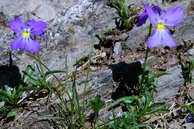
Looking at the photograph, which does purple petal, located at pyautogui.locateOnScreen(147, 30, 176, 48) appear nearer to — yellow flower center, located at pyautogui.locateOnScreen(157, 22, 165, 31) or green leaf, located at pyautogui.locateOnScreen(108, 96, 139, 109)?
yellow flower center, located at pyautogui.locateOnScreen(157, 22, 165, 31)

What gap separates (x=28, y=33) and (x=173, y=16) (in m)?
1.62

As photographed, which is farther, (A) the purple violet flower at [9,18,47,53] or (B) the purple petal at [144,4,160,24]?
(A) the purple violet flower at [9,18,47,53]

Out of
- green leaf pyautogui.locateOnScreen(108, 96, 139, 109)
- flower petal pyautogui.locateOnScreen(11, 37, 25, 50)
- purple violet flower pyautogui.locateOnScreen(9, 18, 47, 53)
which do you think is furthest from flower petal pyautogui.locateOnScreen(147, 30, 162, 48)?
flower petal pyautogui.locateOnScreen(11, 37, 25, 50)

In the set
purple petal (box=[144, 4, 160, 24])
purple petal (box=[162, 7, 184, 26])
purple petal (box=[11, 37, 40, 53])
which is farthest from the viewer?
purple petal (box=[11, 37, 40, 53])

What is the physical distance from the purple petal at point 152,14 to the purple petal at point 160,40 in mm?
133

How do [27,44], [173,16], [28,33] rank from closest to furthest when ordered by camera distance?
[173,16] → [27,44] → [28,33]

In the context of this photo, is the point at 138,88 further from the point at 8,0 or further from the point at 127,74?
the point at 8,0

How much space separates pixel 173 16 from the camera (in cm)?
398

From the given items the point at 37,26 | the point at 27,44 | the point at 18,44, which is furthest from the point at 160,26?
the point at 18,44

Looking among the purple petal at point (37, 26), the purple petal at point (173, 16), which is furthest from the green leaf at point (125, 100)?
the purple petal at point (37, 26)

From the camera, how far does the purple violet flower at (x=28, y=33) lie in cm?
431

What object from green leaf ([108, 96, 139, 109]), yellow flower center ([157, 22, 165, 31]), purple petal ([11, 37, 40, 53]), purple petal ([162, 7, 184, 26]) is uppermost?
purple petal ([162, 7, 184, 26])

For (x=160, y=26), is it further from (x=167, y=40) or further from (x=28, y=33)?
(x=28, y=33)

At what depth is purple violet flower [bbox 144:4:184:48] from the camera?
12.7 feet
